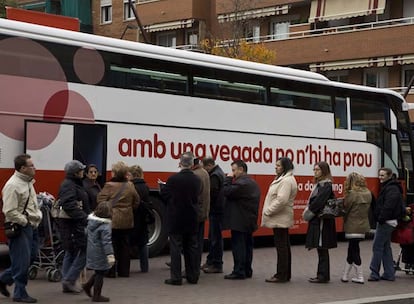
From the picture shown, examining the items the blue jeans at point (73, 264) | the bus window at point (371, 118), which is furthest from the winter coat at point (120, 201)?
the bus window at point (371, 118)

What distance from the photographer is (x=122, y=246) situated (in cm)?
1127

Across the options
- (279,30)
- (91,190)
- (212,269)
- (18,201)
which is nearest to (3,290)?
(18,201)

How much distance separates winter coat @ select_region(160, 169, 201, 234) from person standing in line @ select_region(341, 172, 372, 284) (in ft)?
7.72

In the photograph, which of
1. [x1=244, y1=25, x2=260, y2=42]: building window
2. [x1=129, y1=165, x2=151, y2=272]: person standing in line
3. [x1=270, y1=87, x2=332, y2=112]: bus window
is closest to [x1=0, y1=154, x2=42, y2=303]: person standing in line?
[x1=129, y1=165, x2=151, y2=272]: person standing in line

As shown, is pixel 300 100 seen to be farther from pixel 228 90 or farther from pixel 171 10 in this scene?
pixel 171 10

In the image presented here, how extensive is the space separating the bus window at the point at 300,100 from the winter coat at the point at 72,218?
7.16 meters

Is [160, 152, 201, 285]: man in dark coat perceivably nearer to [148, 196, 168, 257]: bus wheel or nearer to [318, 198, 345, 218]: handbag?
[318, 198, 345, 218]: handbag

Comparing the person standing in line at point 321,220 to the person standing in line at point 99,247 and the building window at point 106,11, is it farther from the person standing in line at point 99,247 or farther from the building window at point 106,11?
the building window at point 106,11

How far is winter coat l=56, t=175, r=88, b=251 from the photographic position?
31.7 feet

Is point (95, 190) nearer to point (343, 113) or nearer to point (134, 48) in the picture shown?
point (134, 48)

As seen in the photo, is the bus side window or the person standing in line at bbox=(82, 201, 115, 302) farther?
the bus side window

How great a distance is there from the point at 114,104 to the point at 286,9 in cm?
Result: 2665

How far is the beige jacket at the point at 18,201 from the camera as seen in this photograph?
8.76m

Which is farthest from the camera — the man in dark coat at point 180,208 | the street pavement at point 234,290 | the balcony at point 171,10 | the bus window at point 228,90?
the balcony at point 171,10
